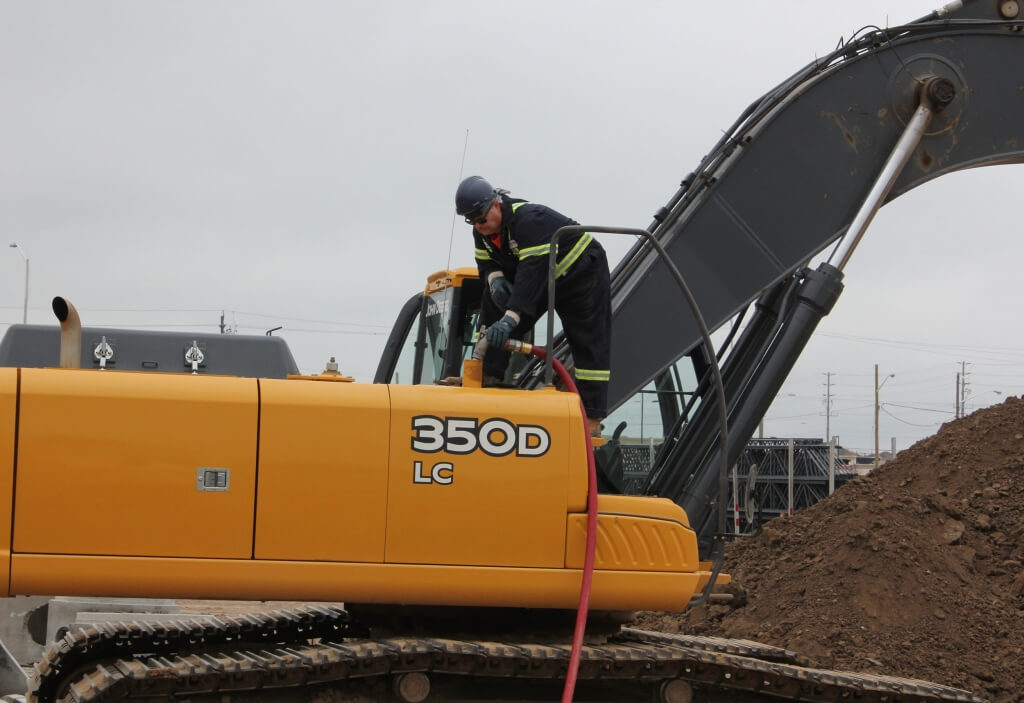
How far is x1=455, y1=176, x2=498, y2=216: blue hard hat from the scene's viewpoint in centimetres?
514

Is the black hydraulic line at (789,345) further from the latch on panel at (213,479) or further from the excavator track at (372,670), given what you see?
the latch on panel at (213,479)

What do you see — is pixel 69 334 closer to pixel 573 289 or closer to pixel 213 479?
pixel 213 479

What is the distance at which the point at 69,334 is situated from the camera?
16.0ft

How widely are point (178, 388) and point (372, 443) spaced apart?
752 mm

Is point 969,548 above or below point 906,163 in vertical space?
below

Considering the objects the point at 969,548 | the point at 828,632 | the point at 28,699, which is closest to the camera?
the point at 28,699

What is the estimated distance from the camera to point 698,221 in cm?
682

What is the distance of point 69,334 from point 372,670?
1.82 meters

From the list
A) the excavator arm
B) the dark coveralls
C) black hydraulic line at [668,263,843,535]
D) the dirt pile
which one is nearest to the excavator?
the dark coveralls

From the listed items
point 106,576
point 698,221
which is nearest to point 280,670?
point 106,576

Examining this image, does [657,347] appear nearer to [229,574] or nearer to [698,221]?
[698,221]

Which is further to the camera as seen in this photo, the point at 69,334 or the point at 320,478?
the point at 69,334

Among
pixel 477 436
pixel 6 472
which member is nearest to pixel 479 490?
pixel 477 436

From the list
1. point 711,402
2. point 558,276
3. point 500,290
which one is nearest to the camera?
point 558,276
